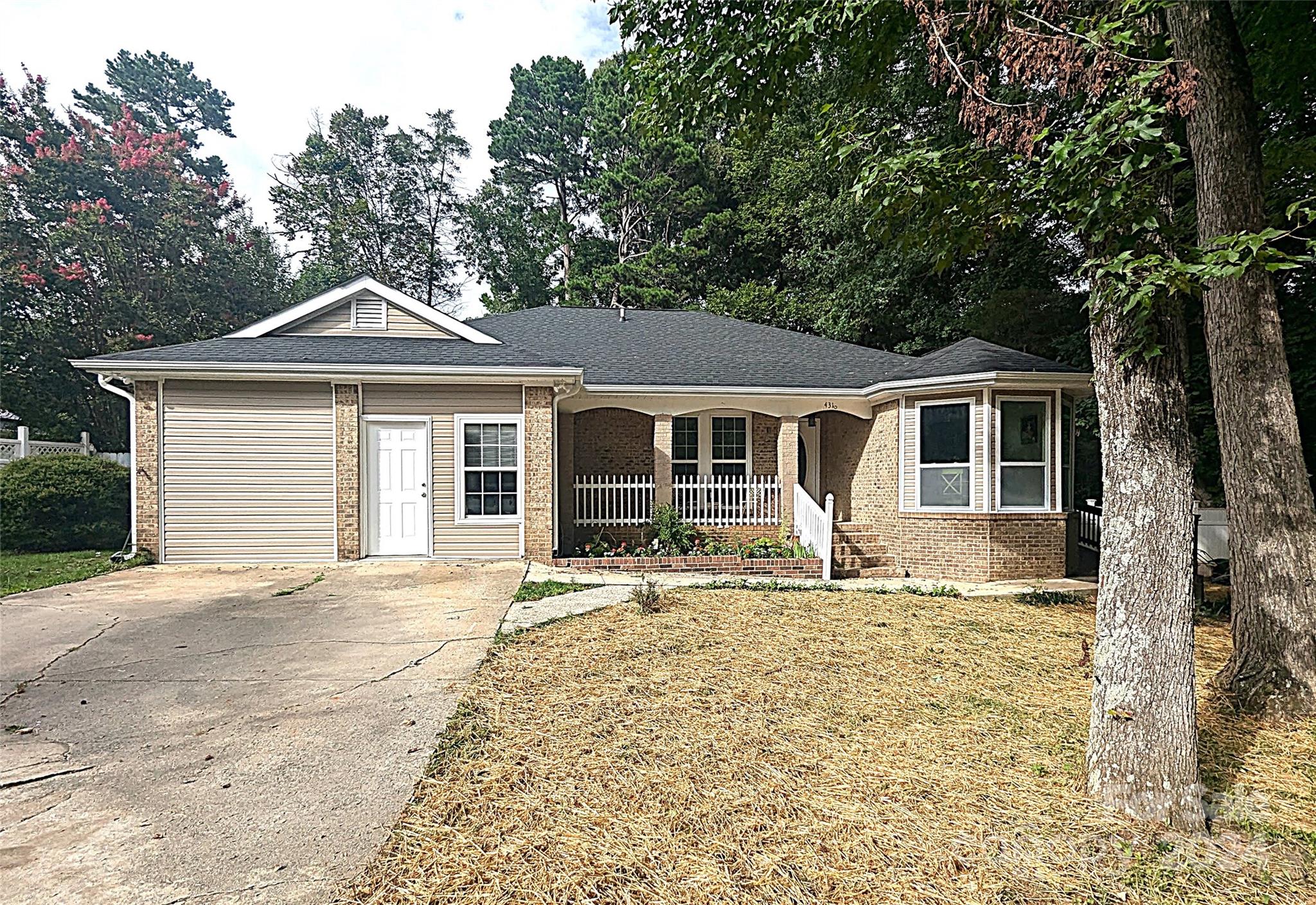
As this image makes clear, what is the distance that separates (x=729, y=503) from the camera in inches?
461

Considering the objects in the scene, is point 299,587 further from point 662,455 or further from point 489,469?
point 662,455

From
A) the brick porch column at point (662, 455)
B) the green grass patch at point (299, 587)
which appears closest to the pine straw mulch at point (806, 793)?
the green grass patch at point (299, 587)

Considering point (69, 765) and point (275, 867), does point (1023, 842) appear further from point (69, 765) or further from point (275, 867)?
point (69, 765)

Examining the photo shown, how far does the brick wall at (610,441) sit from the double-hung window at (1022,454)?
6.53m

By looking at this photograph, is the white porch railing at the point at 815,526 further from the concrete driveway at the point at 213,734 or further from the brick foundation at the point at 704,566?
the concrete driveway at the point at 213,734

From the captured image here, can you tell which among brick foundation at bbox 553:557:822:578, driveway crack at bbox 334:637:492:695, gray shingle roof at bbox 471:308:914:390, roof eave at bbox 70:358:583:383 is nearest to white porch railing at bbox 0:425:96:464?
roof eave at bbox 70:358:583:383

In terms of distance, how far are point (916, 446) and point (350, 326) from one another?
9.90 m

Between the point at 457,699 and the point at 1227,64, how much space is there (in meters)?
6.96

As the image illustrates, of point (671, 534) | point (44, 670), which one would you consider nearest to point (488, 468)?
point (671, 534)

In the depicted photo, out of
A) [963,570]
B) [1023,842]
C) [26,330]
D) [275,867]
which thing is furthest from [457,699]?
[26,330]

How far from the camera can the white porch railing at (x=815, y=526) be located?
948cm

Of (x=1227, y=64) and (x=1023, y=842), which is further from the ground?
(x=1227, y=64)

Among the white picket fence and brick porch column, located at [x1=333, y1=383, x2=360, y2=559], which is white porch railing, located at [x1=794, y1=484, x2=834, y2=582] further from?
brick porch column, located at [x1=333, y1=383, x2=360, y2=559]

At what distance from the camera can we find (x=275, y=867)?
2.45 meters
